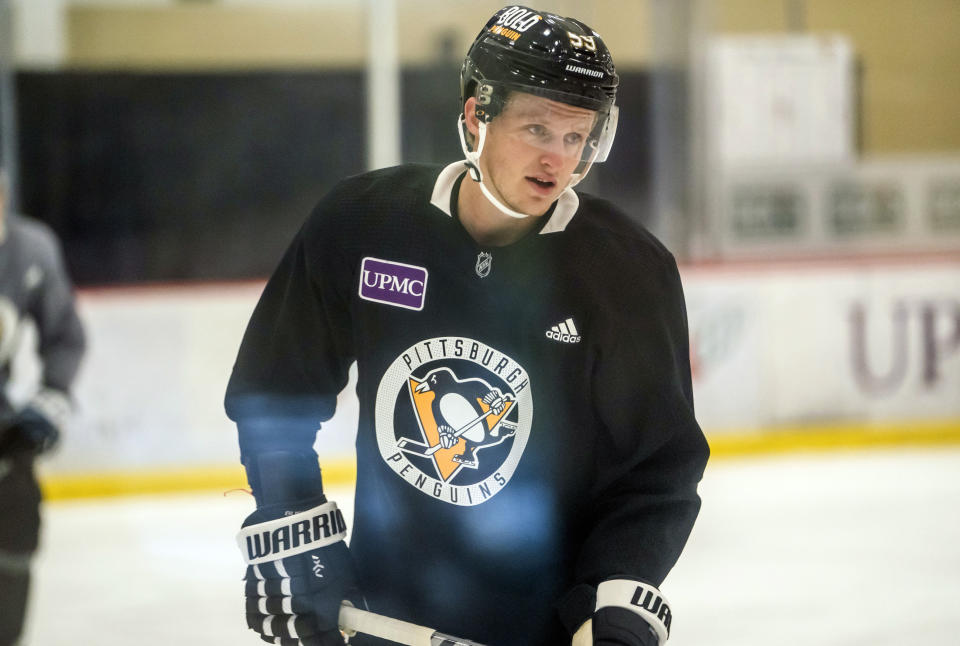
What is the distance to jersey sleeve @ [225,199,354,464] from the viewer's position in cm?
144

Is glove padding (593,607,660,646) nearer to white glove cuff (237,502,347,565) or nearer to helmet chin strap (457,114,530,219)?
white glove cuff (237,502,347,565)

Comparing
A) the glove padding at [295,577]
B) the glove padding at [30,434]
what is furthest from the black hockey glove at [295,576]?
the glove padding at [30,434]

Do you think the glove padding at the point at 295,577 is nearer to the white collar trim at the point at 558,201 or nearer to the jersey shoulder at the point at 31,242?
the white collar trim at the point at 558,201

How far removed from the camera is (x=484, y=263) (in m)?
1.38

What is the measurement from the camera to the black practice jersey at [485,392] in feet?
4.46

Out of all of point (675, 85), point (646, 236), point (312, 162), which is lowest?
point (312, 162)

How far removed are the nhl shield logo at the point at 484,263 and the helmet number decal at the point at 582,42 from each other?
24 centimetres

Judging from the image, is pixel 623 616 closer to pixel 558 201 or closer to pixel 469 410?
pixel 469 410

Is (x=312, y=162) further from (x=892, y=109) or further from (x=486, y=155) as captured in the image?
(x=486, y=155)

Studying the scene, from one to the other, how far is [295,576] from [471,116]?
55cm

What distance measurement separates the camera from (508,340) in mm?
1375

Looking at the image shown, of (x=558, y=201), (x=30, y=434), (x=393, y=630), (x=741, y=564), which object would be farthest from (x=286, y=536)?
(x=741, y=564)

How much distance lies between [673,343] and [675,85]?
489 cm

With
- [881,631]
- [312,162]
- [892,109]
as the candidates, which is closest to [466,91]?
[881,631]
